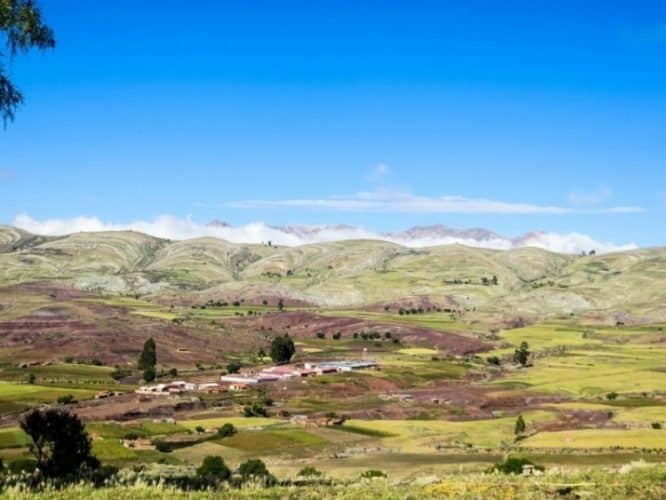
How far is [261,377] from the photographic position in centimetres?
16250

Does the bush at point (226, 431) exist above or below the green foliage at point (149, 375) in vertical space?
below

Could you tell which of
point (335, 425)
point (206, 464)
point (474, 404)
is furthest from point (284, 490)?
point (474, 404)

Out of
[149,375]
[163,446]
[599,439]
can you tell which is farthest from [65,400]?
[599,439]

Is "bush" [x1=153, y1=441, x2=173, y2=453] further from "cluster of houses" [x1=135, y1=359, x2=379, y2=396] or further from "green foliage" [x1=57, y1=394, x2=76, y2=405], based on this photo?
"cluster of houses" [x1=135, y1=359, x2=379, y2=396]

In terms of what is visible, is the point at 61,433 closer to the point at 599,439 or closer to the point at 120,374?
the point at 599,439

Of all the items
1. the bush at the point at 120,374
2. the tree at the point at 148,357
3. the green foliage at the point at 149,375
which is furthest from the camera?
→ the tree at the point at 148,357

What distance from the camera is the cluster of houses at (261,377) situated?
142750 mm

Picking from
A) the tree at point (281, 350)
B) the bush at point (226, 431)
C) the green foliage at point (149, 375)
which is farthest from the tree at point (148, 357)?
the bush at point (226, 431)

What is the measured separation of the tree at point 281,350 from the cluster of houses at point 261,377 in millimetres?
7098

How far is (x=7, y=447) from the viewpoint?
269 feet

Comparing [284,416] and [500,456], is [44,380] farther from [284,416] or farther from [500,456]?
[500,456]

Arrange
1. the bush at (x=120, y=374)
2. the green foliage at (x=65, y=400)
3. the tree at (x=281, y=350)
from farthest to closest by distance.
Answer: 1. the tree at (x=281, y=350)
2. the bush at (x=120, y=374)
3. the green foliage at (x=65, y=400)

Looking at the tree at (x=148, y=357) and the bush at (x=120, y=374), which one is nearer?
the bush at (x=120, y=374)

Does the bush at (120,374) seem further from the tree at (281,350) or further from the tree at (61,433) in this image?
the tree at (61,433)
